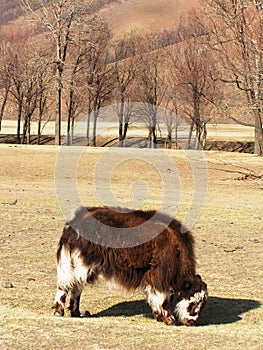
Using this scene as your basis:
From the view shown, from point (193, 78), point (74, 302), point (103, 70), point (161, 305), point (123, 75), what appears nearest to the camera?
point (161, 305)

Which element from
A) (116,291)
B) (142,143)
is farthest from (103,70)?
(116,291)

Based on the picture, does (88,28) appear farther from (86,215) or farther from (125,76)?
(86,215)

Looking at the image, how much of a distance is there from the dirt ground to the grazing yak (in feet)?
0.75

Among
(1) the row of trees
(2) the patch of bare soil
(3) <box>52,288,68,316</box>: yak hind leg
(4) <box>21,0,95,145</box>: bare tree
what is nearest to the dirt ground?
(3) <box>52,288,68,316</box>: yak hind leg

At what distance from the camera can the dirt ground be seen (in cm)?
568

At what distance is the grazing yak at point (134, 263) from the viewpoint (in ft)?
21.3

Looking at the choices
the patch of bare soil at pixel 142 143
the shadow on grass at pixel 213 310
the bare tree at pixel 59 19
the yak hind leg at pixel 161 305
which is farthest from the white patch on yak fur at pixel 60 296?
the patch of bare soil at pixel 142 143

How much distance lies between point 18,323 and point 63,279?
86 centimetres

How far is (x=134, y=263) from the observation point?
6508 mm

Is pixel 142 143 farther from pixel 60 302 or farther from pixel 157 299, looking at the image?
pixel 157 299

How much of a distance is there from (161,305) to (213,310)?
3.29 feet

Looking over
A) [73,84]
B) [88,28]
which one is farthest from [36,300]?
[88,28]

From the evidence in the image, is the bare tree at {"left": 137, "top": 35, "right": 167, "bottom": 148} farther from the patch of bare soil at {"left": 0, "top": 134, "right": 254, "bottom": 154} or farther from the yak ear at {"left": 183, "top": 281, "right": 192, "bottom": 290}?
the yak ear at {"left": 183, "top": 281, "right": 192, "bottom": 290}

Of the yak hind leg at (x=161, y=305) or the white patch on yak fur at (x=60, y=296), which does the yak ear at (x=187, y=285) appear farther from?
the white patch on yak fur at (x=60, y=296)
